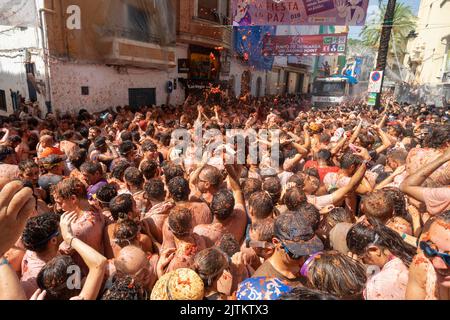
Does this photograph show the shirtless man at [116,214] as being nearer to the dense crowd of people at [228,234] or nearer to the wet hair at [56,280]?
the dense crowd of people at [228,234]

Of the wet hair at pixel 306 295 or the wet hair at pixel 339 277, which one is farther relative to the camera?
the wet hair at pixel 339 277

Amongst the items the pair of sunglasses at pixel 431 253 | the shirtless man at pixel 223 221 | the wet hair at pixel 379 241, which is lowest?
the shirtless man at pixel 223 221

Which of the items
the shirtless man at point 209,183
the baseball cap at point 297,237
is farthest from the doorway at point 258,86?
the baseball cap at point 297,237

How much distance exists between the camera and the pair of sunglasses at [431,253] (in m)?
1.42

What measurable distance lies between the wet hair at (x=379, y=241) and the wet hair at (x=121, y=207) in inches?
78.4

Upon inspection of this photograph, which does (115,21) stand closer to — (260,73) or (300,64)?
(260,73)

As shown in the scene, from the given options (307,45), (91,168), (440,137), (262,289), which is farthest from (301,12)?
(262,289)

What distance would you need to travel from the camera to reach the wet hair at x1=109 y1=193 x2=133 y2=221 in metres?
2.77

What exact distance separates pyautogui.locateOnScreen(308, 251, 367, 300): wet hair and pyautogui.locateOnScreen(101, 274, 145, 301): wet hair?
3.32 feet

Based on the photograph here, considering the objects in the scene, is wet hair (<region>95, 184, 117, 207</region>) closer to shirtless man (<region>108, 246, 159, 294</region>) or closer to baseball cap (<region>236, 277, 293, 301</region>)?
shirtless man (<region>108, 246, 159, 294</region>)

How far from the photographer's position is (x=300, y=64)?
39.8m

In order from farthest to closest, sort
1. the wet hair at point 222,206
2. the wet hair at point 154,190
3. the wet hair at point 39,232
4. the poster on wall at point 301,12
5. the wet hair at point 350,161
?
the poster on wall at point 301,12 < the wet hair at point 350,161 < the wet hair at point 154,190 < the wet hair at point 222,206 < the wet hair at point 39,232
